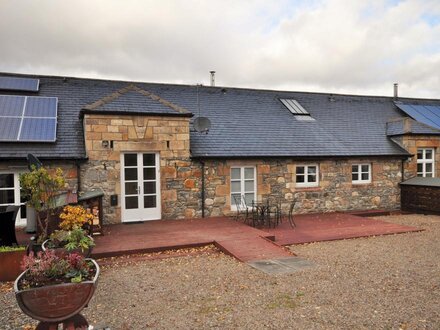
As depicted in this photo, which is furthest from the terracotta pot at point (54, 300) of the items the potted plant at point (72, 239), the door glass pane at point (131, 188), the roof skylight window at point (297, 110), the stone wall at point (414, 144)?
the stone wall at point (414, 144)

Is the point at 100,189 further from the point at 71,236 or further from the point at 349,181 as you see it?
the point at 349,181

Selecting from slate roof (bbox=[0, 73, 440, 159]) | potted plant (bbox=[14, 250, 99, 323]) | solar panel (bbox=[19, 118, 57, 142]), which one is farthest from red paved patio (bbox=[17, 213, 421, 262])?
potted plant (bbox=[14, 250, 99, 323])

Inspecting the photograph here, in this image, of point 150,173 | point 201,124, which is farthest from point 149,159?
point 201,124

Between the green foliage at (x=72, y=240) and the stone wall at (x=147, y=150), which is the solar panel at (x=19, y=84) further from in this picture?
the green foliage at (x=72, y=240)

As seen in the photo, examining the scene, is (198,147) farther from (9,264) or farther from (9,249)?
(9,264)

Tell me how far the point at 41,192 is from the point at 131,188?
12.9 ft

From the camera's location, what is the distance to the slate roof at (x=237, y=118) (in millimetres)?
11250

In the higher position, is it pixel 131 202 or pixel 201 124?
pixel 201 124

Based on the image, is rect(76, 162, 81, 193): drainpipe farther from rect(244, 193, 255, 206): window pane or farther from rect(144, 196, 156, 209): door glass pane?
rect(244, 193, 255, 206): window pane

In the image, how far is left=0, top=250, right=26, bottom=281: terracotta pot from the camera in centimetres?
641

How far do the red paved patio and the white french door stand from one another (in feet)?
1.39

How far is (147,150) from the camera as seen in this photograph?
11250 millimetres

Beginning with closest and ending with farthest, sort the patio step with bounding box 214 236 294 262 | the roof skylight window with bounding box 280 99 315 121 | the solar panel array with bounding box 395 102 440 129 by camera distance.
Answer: the patio step with bounding box 214 236 294 262 < the roof skylight window with bounding box 280 99 315 121 < the solar panel array with bounding box 395 102 440 129

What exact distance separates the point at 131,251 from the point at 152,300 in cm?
271
